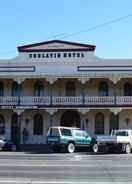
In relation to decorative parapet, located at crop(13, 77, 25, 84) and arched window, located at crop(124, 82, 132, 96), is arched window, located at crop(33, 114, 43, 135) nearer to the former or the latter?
decorative parapet, located at crop(13, 77, 25, 84)

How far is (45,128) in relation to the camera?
4547cm

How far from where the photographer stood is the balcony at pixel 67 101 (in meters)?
43.6

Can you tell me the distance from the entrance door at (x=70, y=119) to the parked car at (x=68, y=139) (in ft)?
33.5

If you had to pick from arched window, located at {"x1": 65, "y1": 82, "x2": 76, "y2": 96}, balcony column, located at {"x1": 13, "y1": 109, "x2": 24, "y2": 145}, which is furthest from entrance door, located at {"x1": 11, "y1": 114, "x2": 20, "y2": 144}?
arched window, located at {"x1": 65, "y1": 82, "x2": 76, "y2": 96}

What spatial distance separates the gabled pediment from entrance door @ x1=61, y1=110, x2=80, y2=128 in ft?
18.4

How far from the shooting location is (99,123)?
148 feet

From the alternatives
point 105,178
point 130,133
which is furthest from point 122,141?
point 105,178

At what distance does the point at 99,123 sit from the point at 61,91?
4.36m

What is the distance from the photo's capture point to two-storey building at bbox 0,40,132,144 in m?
43.8

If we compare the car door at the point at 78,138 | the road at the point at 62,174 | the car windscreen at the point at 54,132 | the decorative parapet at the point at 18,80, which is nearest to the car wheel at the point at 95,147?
the car door at the point at 78,138

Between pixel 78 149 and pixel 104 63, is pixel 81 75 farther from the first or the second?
pixel 78 149

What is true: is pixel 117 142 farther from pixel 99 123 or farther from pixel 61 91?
pixel 61 91

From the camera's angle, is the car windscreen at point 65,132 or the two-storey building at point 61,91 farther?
the two-storey building at point 61,91

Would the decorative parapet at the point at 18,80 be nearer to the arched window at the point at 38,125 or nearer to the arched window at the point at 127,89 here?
the arched window at the point at 38,125
